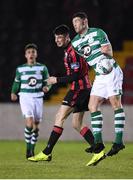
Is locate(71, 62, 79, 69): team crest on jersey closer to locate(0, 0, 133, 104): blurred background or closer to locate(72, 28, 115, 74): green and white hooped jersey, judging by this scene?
locate(72, 28, 115, 74): green and white hooped jersey

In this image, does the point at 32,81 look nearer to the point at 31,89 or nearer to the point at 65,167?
the point at 31,89

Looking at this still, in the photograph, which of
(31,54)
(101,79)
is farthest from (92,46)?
(31,54)

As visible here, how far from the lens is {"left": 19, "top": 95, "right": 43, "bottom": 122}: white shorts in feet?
41.5

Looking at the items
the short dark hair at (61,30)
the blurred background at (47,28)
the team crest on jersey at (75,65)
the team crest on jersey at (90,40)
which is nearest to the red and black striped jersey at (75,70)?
the team crest on jersey at (75,65)

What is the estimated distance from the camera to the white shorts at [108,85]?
10281 mm

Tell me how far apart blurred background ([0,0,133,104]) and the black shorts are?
871 centimetres

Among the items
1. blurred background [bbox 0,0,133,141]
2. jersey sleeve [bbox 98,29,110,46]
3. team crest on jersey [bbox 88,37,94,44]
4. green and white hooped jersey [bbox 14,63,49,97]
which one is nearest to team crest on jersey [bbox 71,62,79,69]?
team crest on jersey [bbox 88,37,94,44]

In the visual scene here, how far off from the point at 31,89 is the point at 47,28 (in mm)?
8436

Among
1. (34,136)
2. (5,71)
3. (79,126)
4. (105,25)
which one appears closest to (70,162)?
(79,126)

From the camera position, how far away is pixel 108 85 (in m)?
10.3

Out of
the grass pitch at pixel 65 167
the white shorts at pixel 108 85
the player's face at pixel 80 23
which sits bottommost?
the grass pitch at pixel 65 167

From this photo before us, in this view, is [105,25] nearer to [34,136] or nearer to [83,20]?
[34,136]

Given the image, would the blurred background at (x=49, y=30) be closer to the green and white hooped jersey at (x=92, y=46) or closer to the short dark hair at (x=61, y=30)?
the short dark hair at (x=61, y=30)

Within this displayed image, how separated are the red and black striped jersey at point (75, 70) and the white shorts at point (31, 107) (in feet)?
5.71
